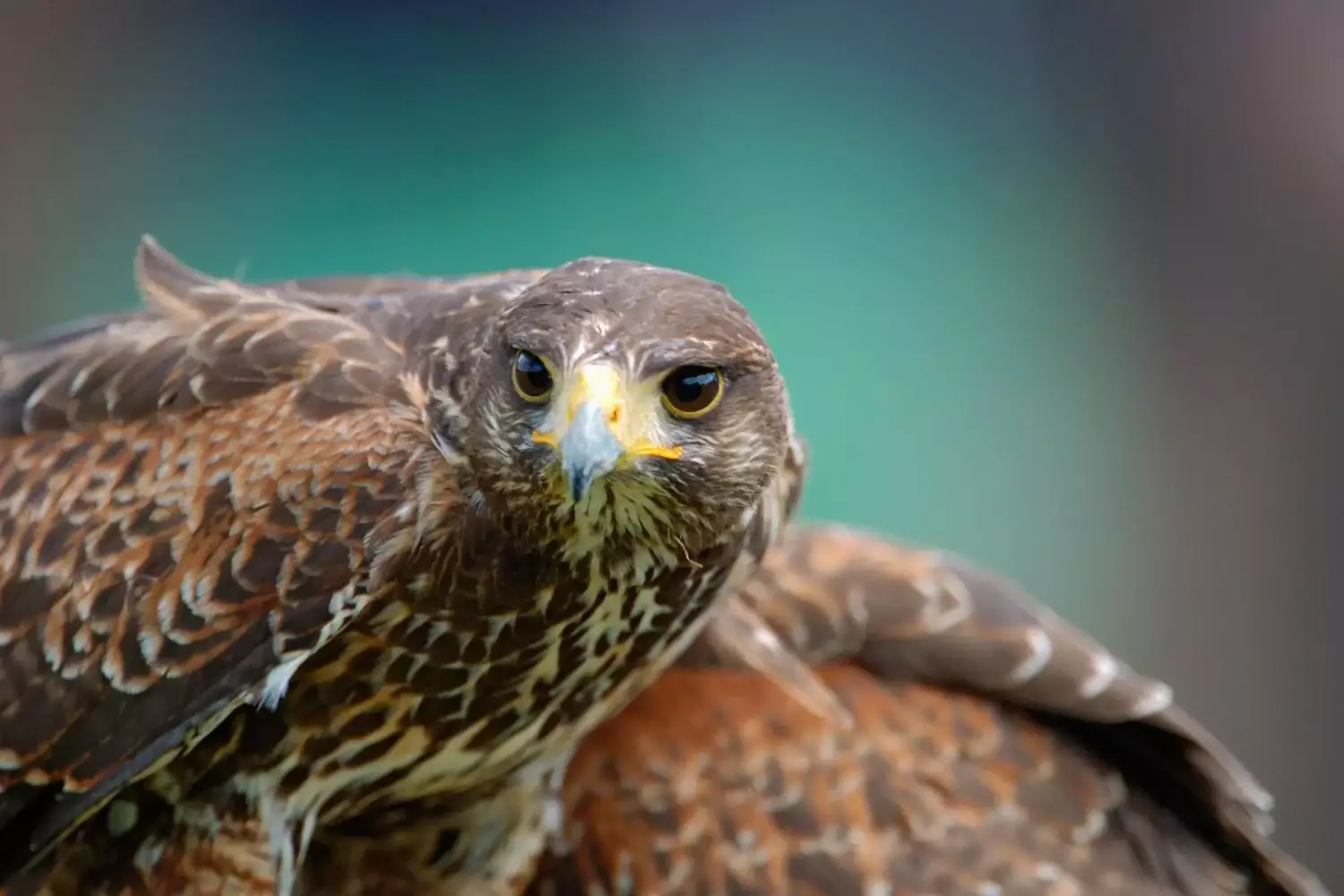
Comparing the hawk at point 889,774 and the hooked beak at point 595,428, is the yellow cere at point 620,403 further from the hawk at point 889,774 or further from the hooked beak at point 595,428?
the hawk at point 889,774

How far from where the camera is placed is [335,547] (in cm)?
157

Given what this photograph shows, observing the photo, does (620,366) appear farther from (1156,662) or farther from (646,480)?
(1156,662)

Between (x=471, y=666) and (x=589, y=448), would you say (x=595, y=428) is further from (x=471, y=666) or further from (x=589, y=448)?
(x=471, y=666)

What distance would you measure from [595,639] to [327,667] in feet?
1.06

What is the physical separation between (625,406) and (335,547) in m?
0.43

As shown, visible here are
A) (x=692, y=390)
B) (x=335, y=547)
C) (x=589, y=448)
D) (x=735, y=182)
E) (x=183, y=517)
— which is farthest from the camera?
(x=735, y=182)

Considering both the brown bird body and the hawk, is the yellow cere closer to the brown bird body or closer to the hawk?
the brown bird body

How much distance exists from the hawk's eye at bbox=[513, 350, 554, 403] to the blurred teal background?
205 centimetres

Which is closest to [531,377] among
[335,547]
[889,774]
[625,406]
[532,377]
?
[532,377]

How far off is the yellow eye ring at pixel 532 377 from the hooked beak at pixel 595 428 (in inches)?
1.8

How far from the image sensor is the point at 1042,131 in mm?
3559

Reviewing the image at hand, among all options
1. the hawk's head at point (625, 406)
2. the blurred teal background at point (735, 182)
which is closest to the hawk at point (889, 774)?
the hawk's head at point (625, 406)

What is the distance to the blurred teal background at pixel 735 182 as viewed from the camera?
3.51 metres

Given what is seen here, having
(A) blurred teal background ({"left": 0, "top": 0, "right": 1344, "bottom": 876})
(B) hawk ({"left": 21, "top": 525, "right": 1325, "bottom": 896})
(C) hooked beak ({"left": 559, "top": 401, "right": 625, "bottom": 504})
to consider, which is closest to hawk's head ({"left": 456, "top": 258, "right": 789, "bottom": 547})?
(C) hooked beak ({"left": 559, "top": 401, "right": 625, "bottom": 504})
